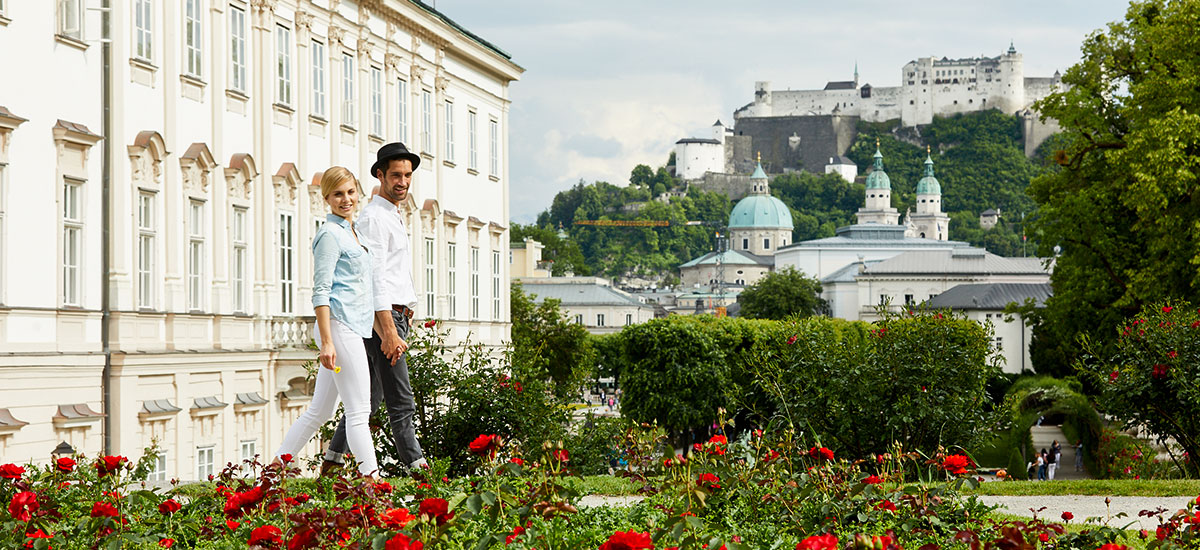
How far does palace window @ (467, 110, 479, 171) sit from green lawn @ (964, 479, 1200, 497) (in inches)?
825

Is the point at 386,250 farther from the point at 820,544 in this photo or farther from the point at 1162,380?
the point at 1162,380

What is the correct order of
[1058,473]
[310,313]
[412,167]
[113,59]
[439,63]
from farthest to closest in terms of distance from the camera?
[1058,473] < [439,63] < [310,313] < [113,59] < [412,167]

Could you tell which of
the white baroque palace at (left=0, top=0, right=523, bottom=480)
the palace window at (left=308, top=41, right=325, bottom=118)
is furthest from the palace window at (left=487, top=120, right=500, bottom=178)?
the palace window at (left=308, top=41, right=325, bottom=118)

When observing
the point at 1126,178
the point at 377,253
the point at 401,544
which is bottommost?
the point at 401,544

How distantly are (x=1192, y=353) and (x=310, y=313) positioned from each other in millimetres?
13552

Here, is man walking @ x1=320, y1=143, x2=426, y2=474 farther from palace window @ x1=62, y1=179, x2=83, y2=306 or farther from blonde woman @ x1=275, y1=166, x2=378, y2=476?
palace window @ x1=62, y1=179, x2=83, y2=306

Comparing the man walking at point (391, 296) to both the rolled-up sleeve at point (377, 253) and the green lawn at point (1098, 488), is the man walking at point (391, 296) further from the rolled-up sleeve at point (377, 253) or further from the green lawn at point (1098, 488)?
the green lawn at point (1098, 488)

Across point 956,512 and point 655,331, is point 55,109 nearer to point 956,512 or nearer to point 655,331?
point 956,512

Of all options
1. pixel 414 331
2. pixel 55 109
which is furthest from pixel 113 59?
pixel 414 331

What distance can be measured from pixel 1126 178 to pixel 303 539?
28697 millimetres

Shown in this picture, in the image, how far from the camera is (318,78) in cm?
2467

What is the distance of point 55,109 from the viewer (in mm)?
16641

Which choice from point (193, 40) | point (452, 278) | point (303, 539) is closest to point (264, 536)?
point (303, 539)

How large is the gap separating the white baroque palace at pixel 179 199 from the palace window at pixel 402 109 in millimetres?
47
